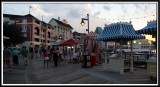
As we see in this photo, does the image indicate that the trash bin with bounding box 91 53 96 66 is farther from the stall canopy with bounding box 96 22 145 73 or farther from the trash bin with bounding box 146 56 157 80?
the trash bin with bounding box 146 56 157 80

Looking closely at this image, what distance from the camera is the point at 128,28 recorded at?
1794cm

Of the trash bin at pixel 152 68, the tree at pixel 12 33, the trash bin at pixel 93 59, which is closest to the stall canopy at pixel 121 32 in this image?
the trash bin at pixel 152 68

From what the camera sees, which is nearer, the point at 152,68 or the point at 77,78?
the point at 152,68

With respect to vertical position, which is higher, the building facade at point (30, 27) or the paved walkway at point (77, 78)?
the building facade at point (30, 27)

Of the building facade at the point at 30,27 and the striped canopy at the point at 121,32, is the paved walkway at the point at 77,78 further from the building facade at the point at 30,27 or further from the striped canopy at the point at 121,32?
the building facade at the point at 30,27

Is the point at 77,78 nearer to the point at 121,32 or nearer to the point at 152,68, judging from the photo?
the point at 152,68

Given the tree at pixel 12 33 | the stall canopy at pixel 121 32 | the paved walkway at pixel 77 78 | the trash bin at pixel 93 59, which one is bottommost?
the paved walkway at pixel 77 78

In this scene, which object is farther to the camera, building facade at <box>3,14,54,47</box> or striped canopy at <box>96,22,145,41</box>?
building facade at <box>3,14,54,47</box>

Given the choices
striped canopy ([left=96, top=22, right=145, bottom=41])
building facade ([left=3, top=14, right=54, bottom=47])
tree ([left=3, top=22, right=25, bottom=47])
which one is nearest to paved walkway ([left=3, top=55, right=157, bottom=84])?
striped canopy ([left=96, top=22, right=145, bottom=41])

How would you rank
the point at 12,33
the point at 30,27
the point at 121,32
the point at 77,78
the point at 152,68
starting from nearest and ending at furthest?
the point at 152,68
the point at 77,78
the point at 121,32
the point at 12,33
the point at 30,27

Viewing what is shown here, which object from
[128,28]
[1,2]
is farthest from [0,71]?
[128,28]

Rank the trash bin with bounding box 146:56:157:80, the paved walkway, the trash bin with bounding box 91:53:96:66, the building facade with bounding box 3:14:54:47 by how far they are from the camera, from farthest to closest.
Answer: the building facade with bounding box 3:14:54:47 < the trash bin with bounding box 91:53:96:66 < the trash bin with bounding box 146:56:157:80 < the paved walkway

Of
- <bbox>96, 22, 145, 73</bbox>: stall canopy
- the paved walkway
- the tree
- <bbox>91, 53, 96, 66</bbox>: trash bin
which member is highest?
the tree

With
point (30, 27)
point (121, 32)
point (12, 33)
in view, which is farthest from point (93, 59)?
point (30, 27)
